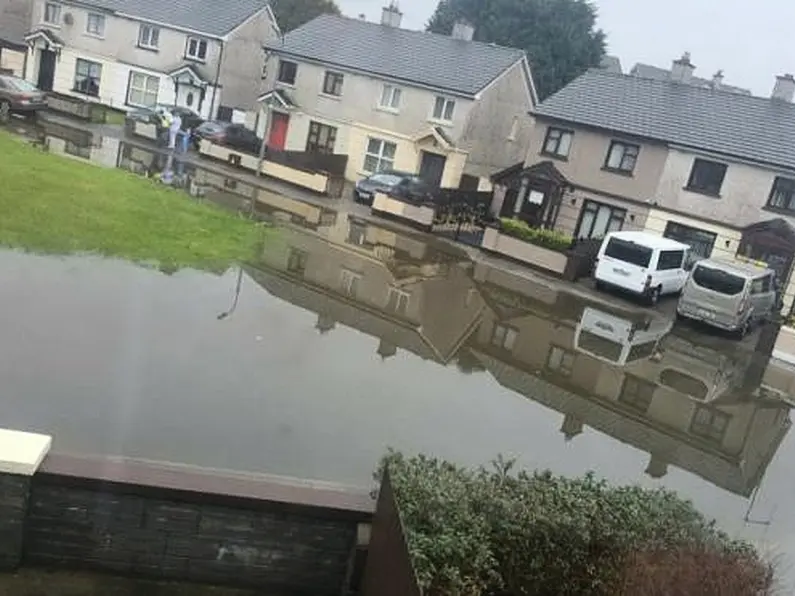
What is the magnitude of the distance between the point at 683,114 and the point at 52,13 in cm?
2612

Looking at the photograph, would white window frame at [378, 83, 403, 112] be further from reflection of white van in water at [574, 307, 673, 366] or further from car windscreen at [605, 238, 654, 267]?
reflection of white van in water at [574, 307, 673, 366]

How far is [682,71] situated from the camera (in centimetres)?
2505

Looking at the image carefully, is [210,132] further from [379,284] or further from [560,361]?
[560,361]

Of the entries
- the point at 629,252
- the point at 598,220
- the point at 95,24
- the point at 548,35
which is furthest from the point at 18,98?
the point at 548,35

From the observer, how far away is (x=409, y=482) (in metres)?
4.43

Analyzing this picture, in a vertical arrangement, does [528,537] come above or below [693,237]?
below

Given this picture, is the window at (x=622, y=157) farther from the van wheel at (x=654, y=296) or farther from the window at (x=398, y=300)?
the window at (x=398, y=300)

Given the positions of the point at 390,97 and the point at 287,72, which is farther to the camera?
the point at 287,72

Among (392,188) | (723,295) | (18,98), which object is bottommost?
(18,98)

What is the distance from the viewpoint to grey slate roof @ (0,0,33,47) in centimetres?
3503

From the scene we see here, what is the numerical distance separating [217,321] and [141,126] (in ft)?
61.8

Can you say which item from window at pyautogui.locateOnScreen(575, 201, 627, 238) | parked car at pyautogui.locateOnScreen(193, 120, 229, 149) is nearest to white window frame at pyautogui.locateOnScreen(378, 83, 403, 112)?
parked car at pyautogui.locateOnScreen(193, 120, 229, 149)

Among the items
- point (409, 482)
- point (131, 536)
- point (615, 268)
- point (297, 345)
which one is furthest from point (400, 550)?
point (615, 268)

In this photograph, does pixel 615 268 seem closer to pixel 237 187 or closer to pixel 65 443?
pixel 237 187
